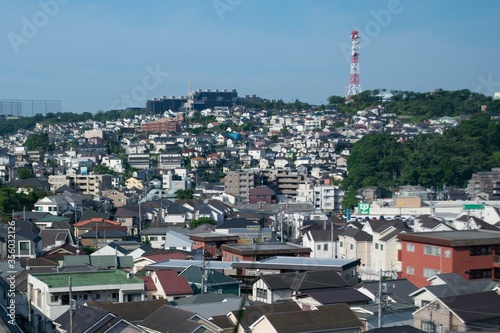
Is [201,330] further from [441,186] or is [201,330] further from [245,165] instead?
[245,165]

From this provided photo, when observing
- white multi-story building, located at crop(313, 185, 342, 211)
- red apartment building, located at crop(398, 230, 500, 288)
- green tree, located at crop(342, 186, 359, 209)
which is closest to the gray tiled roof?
red apartment building, located at crop(398, 230, 500, 288)

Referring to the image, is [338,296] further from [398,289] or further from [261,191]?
[261,191]

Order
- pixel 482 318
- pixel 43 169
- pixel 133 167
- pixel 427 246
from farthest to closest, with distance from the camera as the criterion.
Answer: pixel 133 167, pixel 43 169, pixel 427 246, pixel 482 318

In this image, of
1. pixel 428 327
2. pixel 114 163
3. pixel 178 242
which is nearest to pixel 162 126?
pixel 114 163

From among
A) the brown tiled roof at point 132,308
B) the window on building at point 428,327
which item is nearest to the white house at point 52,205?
the brown tiled roof at point 132,308

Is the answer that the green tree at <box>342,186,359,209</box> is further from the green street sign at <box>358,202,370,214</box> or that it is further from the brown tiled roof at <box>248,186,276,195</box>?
the green street sign at <box>358,202,370,214</box>

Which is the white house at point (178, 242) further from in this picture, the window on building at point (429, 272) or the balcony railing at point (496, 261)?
the balcony railing at point (496, 261)

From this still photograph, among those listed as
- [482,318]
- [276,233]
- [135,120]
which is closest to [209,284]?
[482,318]

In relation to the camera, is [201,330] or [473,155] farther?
[473,155]

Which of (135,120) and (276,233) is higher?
(135,120)
